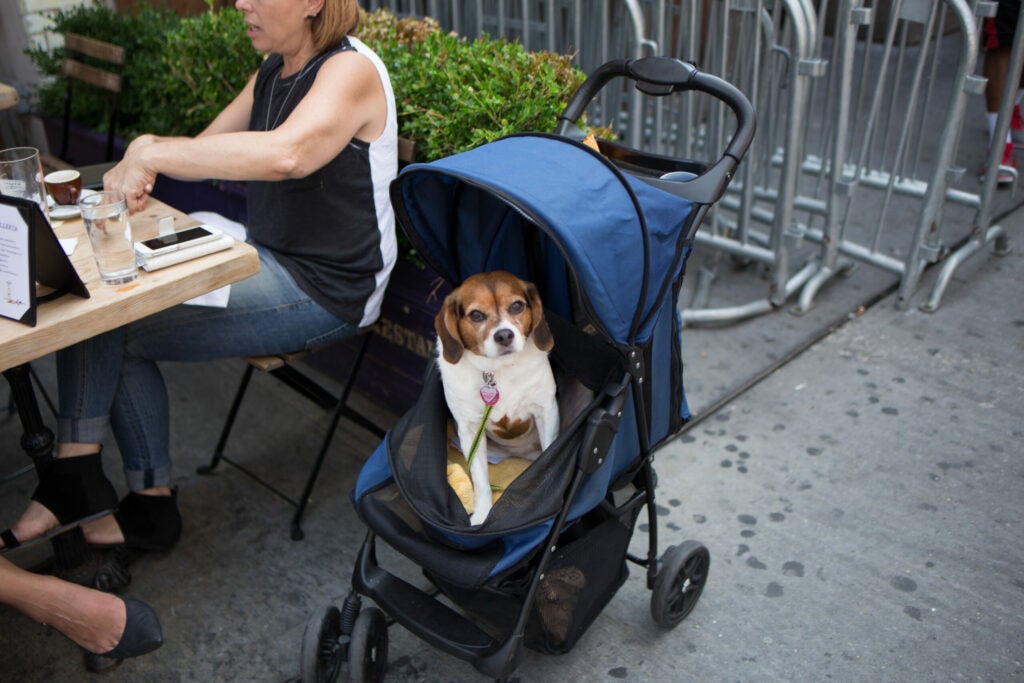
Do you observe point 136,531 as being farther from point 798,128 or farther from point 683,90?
point 798,128

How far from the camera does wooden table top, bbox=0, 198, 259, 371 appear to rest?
2014mm

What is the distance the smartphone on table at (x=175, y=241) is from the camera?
228 cm

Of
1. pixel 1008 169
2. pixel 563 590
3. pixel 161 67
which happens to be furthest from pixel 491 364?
pixel 1008 169

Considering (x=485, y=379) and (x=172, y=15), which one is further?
(x=172, y=15)

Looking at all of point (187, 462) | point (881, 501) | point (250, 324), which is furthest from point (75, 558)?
point (881, 501)

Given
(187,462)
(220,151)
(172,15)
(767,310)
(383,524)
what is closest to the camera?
(383,524)

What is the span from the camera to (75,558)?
2896 mm

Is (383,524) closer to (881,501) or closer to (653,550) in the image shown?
(653,550)

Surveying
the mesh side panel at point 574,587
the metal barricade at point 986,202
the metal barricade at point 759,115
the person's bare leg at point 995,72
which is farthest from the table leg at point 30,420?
the person's bare leg at point 995,72

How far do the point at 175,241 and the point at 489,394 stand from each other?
92 centimetres

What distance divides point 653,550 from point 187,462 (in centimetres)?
197

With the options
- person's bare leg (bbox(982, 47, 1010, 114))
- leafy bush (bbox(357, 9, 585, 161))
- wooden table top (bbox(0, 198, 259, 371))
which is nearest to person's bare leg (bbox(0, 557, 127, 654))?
wooden table top (bbox(0, 198, 259, 371))

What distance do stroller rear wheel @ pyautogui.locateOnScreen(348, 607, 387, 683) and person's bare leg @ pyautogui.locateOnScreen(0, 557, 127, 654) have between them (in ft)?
2.21

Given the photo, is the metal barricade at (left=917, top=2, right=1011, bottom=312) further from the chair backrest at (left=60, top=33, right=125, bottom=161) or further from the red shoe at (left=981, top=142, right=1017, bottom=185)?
the chair backrest at (left=60, top=33, right=125, bottom=161)
